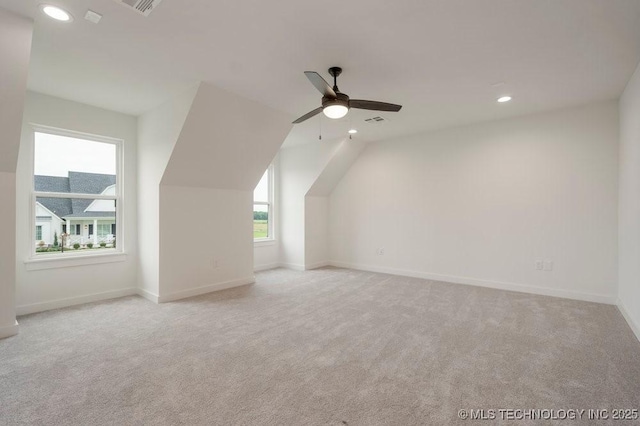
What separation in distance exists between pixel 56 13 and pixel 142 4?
0.70 m

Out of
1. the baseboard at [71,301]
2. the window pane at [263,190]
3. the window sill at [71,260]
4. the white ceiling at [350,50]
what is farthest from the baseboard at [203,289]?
the white ceiling at [350,50]

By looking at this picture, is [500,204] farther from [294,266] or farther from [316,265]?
[294,266]

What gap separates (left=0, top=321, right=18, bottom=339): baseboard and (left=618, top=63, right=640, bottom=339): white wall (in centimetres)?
589

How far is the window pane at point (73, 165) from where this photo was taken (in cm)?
373

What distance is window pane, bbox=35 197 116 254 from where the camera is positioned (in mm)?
3748

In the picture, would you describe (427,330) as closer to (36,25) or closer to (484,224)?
(484,224)

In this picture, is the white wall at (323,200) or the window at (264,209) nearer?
the white wall at (323,200)

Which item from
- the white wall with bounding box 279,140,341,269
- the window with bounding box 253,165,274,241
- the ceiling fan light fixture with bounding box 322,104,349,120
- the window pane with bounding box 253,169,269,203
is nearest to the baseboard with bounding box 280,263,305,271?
the white wall with bounding box 279,140,341,269

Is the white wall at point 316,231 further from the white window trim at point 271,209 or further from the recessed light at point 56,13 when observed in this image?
the recessed light at point 56,13

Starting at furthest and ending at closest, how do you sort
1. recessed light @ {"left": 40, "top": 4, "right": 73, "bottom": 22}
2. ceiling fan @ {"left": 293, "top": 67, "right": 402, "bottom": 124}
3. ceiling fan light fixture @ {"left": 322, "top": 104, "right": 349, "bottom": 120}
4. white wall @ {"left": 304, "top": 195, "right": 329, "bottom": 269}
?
1. white wall @ {"left": 304, "top": 195, "right": 329, "bottom": 269}
2. ceiling fan light fixture @ {"left": 322, "top": 104, "right": 349, "bottom": 120}
3. ceiling fan @ {"left": 293, "top": 67, "right": 402, "bottom": 124}
4. recessed light @ {"left": 40, "top": 4, "right": 73, "bottom": 22}

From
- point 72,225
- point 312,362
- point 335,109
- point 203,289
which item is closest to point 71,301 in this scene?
point 72,225

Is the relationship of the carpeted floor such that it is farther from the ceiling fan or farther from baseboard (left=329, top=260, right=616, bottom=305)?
the ceiling fan

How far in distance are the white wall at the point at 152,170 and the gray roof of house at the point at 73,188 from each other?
1.53 ft

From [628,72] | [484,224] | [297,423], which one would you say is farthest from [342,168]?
[297,423]
